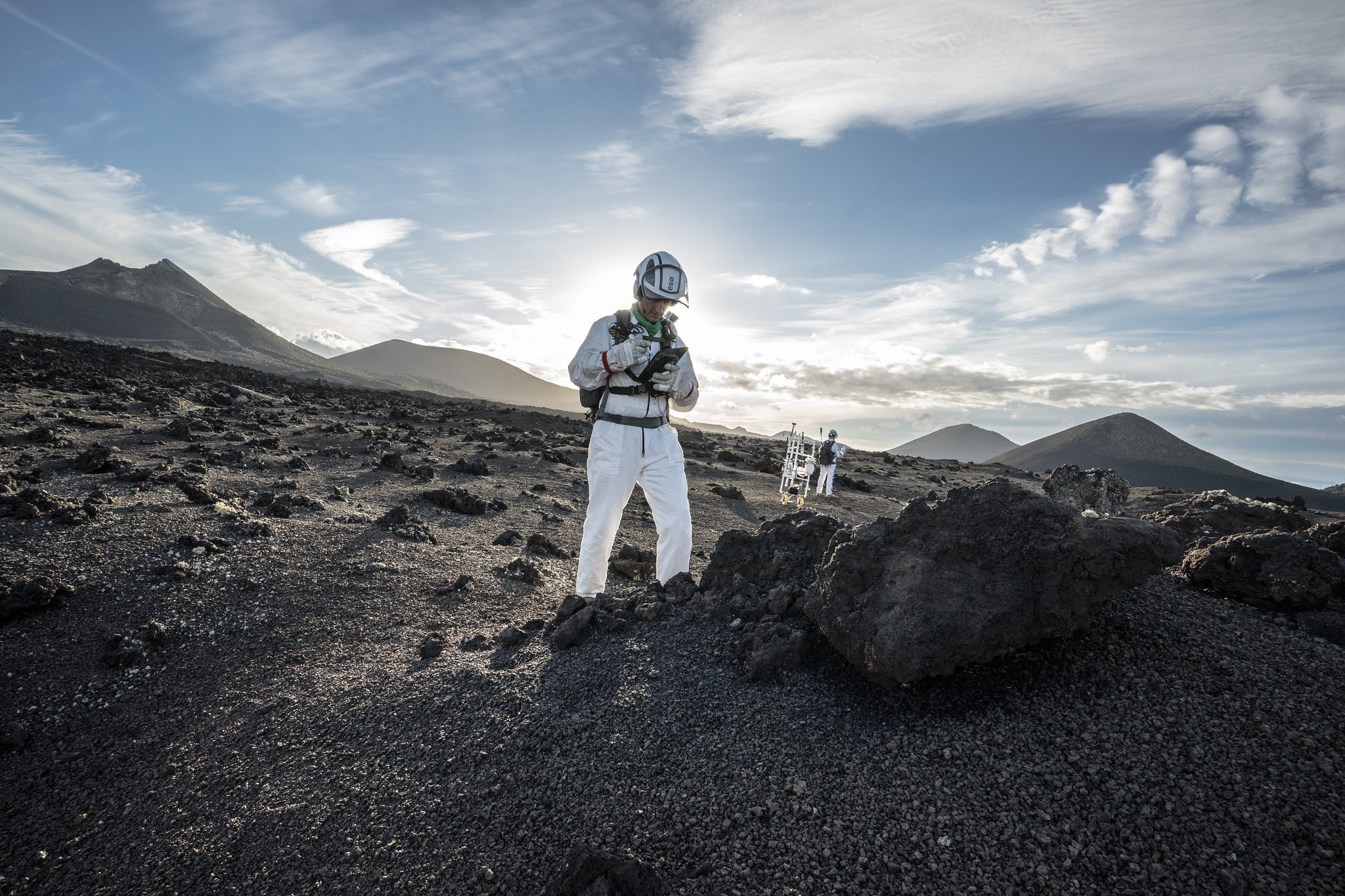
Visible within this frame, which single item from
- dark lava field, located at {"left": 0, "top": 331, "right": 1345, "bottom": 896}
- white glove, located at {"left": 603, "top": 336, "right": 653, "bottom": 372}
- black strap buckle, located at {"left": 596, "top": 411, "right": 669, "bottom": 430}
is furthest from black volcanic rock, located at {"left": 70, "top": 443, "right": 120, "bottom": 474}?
white glove, located at {"left": 603, "top": 336, "right": 653, "bottom": 372}

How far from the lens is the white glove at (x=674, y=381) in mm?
4785

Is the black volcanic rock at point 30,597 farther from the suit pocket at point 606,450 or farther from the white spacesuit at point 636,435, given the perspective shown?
the suit pocket at point 606,450

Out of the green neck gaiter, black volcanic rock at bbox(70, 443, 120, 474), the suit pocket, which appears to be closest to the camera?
the suit pocket

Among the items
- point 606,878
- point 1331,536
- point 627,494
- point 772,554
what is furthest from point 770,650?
point 1331,536

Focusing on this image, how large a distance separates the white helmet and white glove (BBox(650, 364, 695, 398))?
23.0 inches

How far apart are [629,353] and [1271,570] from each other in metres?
3.90

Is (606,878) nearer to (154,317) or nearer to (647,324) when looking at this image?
(647,324)

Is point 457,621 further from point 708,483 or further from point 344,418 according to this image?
point 344,418

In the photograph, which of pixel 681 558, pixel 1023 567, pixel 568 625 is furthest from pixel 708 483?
pixel 1023 567

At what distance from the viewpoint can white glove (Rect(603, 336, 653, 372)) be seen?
4.60 m

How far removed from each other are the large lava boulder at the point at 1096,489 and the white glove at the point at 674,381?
28.8 feet

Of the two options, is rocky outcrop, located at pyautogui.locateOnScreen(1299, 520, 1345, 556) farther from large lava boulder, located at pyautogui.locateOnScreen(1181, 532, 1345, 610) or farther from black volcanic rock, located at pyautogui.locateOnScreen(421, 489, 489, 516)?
black volcanic rock, located at pyautogui.locateOnScreen(421, 489, 489, 516)

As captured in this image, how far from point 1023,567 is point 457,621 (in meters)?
4.24

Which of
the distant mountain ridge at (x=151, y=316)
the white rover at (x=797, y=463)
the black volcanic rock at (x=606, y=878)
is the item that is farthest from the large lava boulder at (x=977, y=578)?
the distant mountain ridge at (x=151, y=316)
